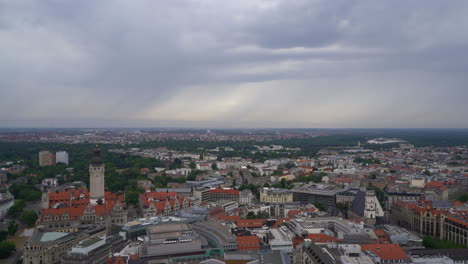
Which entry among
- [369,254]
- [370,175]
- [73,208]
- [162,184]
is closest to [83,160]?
[162,184]

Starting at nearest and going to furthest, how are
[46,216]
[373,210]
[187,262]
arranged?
[187,262] → [46,216] → [373,210]

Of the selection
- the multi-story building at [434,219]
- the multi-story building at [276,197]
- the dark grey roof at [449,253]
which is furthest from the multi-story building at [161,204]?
the dark grey roof at [449,253]

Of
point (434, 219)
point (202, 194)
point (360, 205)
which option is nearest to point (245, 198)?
point (202, 194)

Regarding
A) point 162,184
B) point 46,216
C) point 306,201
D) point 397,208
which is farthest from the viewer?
point 162,184

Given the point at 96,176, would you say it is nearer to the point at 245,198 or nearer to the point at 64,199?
the point at 64,199

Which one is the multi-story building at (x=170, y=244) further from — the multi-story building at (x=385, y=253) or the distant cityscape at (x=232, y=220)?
the multi-story building at (x=385, y=253)

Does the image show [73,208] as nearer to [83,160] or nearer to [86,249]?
[86,249]

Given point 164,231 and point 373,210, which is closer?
point 164,231
